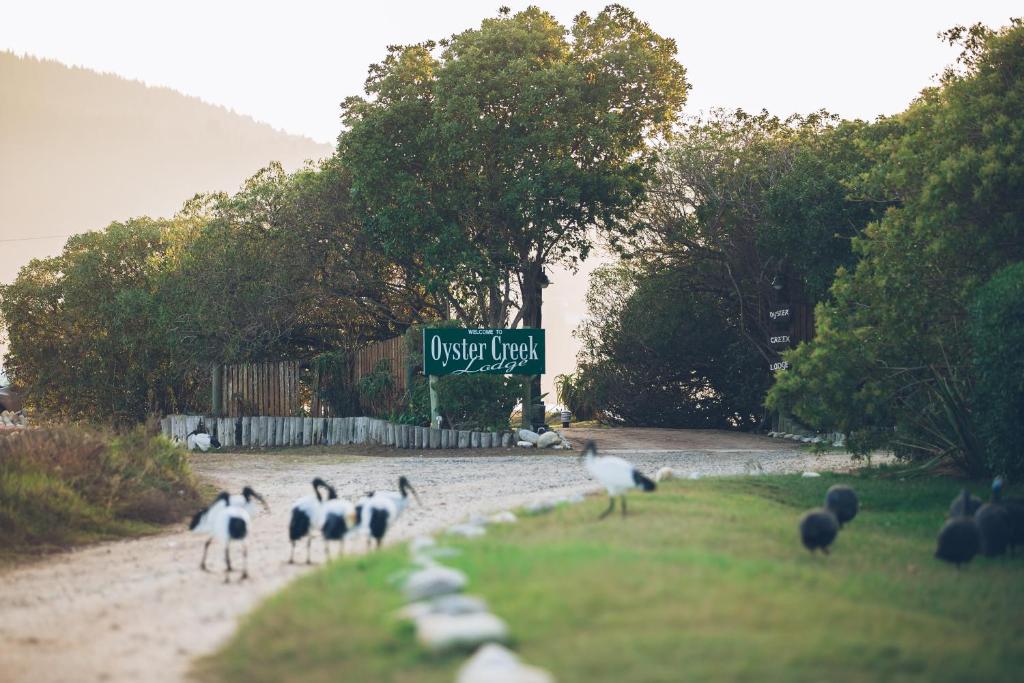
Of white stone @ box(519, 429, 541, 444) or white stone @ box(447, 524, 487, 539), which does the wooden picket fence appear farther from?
white stone @ box(447, 524, 487, 539)

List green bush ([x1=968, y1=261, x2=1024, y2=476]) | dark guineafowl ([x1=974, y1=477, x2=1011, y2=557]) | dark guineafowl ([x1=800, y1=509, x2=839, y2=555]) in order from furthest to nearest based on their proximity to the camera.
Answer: green bush ([x1=968, y1=261, x2=1024, y2=476]) → dark guineafowl ([x1=974, y1=477, x2=1011, y2=557]) → dark guineafowl ([x1=800, y1=509, x2=839, y2=555])

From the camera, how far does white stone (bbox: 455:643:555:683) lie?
503 cm

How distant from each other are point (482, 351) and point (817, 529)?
15.8 meters

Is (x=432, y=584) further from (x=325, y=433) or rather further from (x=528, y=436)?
(x=325, y=433)

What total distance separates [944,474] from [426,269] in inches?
550

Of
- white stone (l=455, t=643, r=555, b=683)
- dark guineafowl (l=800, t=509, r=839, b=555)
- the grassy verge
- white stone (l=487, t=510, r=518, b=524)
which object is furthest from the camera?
the grassy verge

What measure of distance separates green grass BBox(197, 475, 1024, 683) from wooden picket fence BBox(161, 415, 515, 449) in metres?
14.2

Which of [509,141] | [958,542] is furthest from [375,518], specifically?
[509,141]

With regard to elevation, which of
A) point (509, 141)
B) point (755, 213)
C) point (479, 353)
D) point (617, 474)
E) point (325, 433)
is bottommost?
point (617, 474)

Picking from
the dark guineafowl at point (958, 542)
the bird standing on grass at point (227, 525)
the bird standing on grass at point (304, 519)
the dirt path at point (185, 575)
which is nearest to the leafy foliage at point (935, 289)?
the dirt path at point (185, 575)

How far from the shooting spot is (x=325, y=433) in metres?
27.0

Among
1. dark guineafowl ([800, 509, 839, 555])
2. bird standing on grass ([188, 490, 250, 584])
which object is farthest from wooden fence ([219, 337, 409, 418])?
dark guineafowl ([800, 509, 839, 555])

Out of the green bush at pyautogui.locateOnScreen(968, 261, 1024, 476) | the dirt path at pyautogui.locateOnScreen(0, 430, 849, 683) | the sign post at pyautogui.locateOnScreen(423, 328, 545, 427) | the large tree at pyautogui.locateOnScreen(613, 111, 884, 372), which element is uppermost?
the large tree at pyautogui.locateOnScreen(613, 111, 884, 372)

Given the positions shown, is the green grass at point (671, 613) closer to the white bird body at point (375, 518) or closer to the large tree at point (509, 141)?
the white bird body at point (375, 518)
